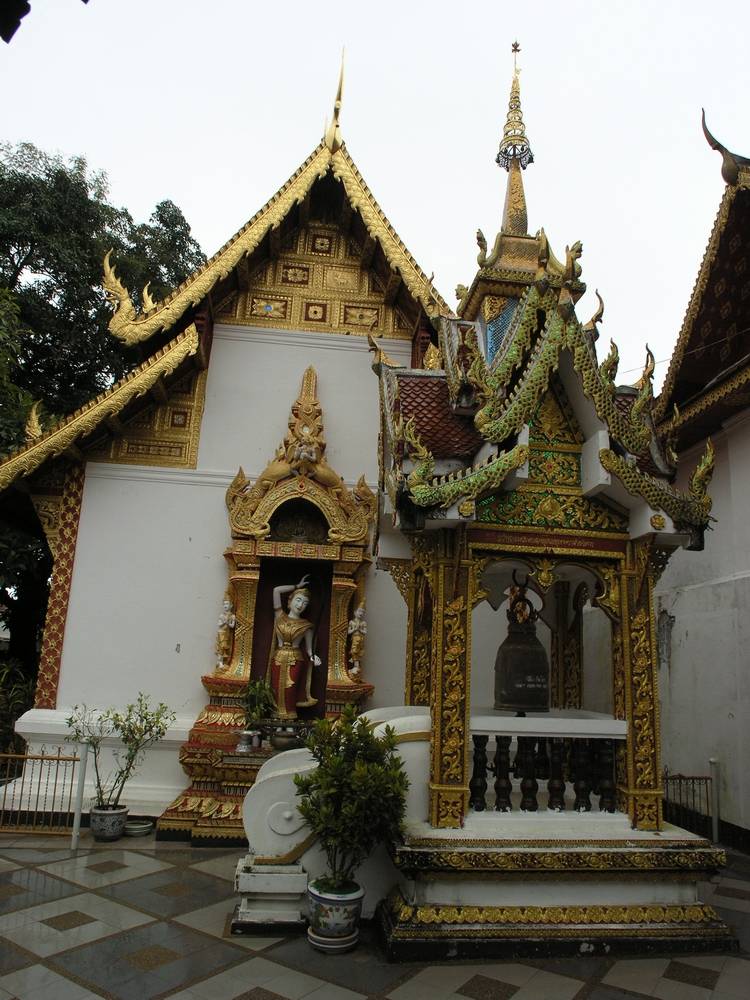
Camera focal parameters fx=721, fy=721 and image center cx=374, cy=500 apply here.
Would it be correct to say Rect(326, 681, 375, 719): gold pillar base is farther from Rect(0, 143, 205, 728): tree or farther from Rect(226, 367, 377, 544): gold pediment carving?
Rect(0, 143, 205, 728): tree

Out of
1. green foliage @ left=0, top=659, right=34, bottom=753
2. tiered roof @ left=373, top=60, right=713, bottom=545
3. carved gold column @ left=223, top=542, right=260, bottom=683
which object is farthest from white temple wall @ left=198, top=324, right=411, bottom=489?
green foliage @ left=0, top=659, right=34, bottom=753

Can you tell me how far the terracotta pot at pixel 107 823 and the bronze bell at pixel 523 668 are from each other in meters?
3.36

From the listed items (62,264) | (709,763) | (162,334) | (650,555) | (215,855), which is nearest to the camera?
(650,555)

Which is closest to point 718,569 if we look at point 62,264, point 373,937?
point 373,937

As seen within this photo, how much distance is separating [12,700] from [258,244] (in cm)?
618

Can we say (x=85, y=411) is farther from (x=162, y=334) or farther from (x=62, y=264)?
(x=62, y=264)

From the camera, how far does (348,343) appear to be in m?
7.96

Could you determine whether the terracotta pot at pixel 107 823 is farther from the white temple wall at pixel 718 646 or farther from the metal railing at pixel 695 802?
the white temple wall at pixel 718 646

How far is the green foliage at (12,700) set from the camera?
8320 mm

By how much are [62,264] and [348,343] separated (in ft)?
27.1

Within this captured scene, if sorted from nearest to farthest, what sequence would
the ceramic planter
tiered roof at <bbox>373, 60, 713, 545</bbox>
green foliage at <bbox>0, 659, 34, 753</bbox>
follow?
the ceramic planter, tiered roof at <bbox>373, 60, 713, 545</bbox>, green foliage at <bbox>0, 659, 34, 753</bbox>

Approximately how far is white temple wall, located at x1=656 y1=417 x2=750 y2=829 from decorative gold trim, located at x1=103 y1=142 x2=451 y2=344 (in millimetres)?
3188

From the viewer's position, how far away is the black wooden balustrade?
3996mm

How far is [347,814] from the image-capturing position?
362cm
